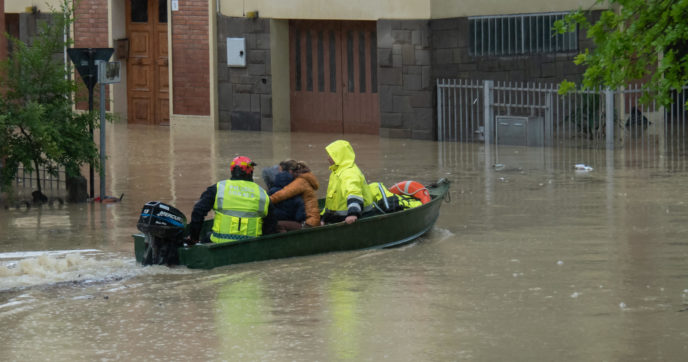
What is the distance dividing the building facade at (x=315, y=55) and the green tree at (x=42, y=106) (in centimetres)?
588

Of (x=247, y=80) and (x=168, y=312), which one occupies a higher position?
(x=247, y=80)

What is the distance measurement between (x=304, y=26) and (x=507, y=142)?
19.8ft

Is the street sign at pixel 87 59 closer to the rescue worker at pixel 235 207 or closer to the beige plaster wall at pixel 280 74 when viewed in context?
the rescue worker at pixel 235 207

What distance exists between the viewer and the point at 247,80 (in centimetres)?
2861

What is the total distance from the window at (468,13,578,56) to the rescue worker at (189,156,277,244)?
45.0 ft

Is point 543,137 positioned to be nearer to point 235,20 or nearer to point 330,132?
point 330,132

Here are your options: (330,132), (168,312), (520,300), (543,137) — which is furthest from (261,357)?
(330,132)

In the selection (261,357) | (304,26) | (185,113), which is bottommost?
(261,357)

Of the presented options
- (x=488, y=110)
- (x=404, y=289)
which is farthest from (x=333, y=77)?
(x=404, y=289)

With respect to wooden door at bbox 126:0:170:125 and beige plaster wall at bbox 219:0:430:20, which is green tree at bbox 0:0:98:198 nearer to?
beige plaster wall at bbox 219:0:430:20

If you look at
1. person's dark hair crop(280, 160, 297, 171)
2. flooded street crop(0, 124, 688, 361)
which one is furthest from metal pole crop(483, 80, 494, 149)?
person's dark hair crop(280, 160, 297, 171)

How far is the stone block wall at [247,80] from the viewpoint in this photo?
28281 mm

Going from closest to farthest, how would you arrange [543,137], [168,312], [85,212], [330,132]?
[168,312] → [85,212] → [543,137] → [330,132]

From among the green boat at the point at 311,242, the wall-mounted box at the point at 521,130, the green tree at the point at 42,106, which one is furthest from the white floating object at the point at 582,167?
the green tree at the point at 42,106
